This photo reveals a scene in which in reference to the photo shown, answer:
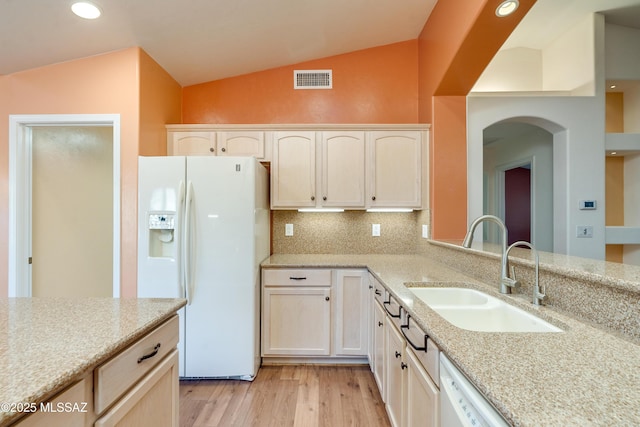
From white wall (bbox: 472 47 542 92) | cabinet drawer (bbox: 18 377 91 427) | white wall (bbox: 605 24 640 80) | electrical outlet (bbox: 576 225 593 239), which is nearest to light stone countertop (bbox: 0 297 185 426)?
cabinet drawer (bbox: 18 377 91 427)

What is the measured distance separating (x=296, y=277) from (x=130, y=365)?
1489mm

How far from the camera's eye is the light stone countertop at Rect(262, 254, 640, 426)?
0.55 metres

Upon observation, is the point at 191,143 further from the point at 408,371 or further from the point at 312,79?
the point at 408,371

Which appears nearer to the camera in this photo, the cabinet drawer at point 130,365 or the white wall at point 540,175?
the cabinet drawer at point 130,365

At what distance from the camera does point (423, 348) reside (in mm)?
1079

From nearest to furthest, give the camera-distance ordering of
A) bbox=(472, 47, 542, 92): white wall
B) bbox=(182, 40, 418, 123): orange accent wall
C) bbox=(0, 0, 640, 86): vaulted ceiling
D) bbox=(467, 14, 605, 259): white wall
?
bbox=(0, 0, 640, 86): vaulted ceiling, bbox=(467, 14, 605, 259): white wall, bbox=(182, 40, 418, 123): orange accent wall, bbox=(472, 47, 542, 92): white wall

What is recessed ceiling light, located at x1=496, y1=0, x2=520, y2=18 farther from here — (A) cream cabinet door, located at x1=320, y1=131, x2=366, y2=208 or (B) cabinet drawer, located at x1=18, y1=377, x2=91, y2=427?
(B) cabinet drawer, located at x1=18, y1=377, x2=91, y2=427

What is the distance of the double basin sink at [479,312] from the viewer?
1.17 meters

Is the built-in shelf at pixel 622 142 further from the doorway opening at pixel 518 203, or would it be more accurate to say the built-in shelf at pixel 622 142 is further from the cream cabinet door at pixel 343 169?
the doorway opening at pixel 518 203

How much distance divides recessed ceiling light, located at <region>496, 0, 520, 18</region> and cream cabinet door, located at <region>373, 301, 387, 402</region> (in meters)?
1.96

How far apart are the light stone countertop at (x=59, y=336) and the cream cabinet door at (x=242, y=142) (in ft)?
5.39

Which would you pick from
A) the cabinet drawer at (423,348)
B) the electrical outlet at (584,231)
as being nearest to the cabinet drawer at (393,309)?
the cabinet drawer at (423,348)

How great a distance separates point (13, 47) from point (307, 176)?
2331mm

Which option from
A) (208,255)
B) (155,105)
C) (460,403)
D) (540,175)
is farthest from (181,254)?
(540,175)
